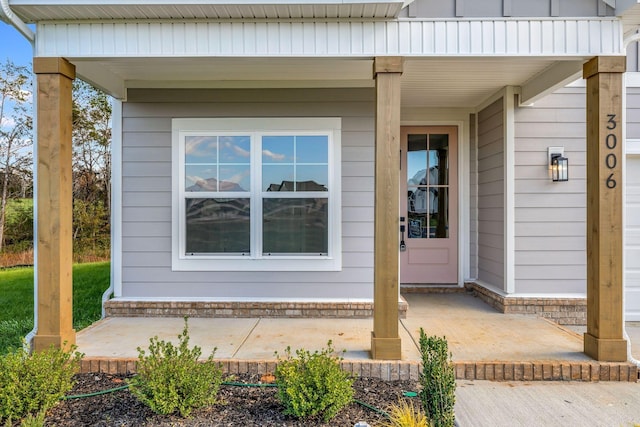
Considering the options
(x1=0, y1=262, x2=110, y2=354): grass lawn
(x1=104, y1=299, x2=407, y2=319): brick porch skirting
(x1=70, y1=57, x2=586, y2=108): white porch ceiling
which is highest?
(x1=70, y1=57, x2=586, y2=108): white porch ceiling

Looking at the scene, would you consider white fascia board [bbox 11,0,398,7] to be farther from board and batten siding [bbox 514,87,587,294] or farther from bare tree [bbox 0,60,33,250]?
bare tree [bbox 0,60,33,250]

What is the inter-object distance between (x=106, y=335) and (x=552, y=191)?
4.89 m

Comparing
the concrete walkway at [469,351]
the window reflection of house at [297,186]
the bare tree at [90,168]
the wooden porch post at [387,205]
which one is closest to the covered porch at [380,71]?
the wooden porch post at [387,205]

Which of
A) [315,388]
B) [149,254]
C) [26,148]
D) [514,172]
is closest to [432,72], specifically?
[514,172]

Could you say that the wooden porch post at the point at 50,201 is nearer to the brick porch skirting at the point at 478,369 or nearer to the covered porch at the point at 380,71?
the covered porch at the point at 380,71

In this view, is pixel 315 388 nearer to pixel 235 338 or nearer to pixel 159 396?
pixel 159 396

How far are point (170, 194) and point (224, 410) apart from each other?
8.86 ft

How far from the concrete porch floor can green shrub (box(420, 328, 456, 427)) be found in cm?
90

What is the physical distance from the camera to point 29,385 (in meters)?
2.47

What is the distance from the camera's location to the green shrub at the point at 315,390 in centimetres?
244

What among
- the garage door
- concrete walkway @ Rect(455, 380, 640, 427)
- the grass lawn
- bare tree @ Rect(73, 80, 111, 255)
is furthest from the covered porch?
bare tree @ Rect(73, 80, 111, 255)

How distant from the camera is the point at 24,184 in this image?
31.9 ft

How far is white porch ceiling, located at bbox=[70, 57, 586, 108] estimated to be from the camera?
371 centimetres

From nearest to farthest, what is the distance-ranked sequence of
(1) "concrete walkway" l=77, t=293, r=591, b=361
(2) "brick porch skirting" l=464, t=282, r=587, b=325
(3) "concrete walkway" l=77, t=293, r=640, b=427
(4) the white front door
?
(3) "concrete walkway" l=77, t=293, r=640, b=427
(1) "concrete walkway" l=77, t=293, r=591, b=361
(2) "brick porch skirting" l=464, t=282, r=587, b=325
(4) the white front door
